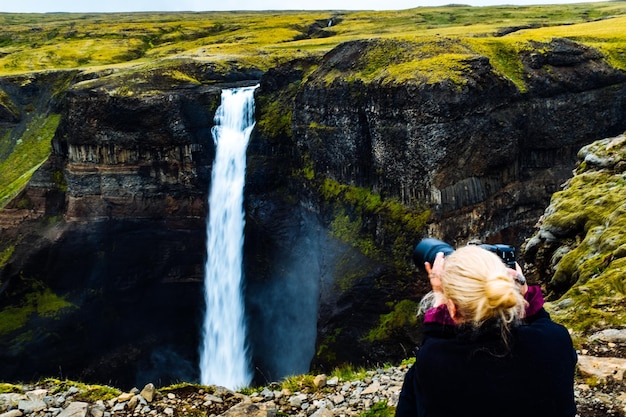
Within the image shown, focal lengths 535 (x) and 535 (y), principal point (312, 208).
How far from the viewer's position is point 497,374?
3.66 meters

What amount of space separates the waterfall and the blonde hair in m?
38.5

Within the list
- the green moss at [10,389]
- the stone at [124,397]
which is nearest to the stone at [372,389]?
the stone at [124,397]

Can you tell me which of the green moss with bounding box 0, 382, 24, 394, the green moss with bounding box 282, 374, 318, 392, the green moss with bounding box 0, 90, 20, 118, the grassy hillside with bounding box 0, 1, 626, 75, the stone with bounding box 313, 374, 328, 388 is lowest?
the green moss with bounding box 0, 382, 24, 394

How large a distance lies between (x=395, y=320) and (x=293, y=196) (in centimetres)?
1481

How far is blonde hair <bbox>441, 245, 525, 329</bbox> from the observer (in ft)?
11.6

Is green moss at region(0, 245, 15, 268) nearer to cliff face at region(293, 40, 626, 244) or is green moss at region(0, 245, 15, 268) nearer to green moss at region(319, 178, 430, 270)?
cliff face at region(293, 40, 626, 244)

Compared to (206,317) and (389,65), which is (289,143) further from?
(206,317)

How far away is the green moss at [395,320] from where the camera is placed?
3112 cm

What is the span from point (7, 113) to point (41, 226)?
80.5ft

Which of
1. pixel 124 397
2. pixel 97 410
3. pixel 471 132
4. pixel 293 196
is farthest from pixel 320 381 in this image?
pixel 293 196

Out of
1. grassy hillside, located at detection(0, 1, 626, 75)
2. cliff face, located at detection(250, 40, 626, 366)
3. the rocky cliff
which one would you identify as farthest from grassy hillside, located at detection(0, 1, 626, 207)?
cliff face, located at detection(250, 40, 626, 366)

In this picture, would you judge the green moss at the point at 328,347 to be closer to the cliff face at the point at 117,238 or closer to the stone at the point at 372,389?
the cliff face at the point at 117,238

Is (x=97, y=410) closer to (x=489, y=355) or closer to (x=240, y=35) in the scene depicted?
(x=489, y=355)

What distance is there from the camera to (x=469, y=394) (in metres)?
3.69
